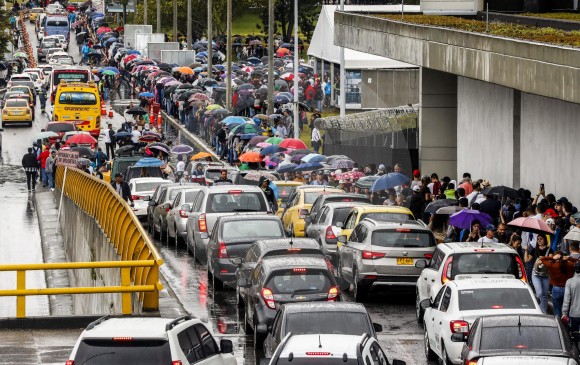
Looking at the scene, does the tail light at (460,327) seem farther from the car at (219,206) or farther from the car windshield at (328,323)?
the car at (219,206)

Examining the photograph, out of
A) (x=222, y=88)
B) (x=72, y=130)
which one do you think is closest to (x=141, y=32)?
(x=222, y=88)

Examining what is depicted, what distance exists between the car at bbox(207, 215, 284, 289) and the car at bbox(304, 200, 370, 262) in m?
2.14

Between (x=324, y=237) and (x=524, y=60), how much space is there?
5236 mm

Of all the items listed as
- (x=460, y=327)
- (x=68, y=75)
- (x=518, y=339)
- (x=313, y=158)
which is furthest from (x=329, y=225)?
(x=68, y=75)

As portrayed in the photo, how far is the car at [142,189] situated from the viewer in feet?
140

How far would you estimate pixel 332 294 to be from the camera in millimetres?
22266

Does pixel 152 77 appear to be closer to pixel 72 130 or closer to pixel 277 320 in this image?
pixel 72 130

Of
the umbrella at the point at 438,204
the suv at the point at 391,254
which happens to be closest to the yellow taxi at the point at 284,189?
the umbrella at the point at 438,204

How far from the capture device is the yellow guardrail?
2109 cm

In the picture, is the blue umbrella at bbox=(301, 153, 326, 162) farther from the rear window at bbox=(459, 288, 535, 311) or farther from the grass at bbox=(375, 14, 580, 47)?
the rear window at bbox=(459, 288, 535, 311)

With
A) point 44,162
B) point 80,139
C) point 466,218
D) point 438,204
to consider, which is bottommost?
point 44,162

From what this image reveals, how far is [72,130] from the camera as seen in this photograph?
6456cm

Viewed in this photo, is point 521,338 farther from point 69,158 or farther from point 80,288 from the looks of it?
point 69,158

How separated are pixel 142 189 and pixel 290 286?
21535mm
